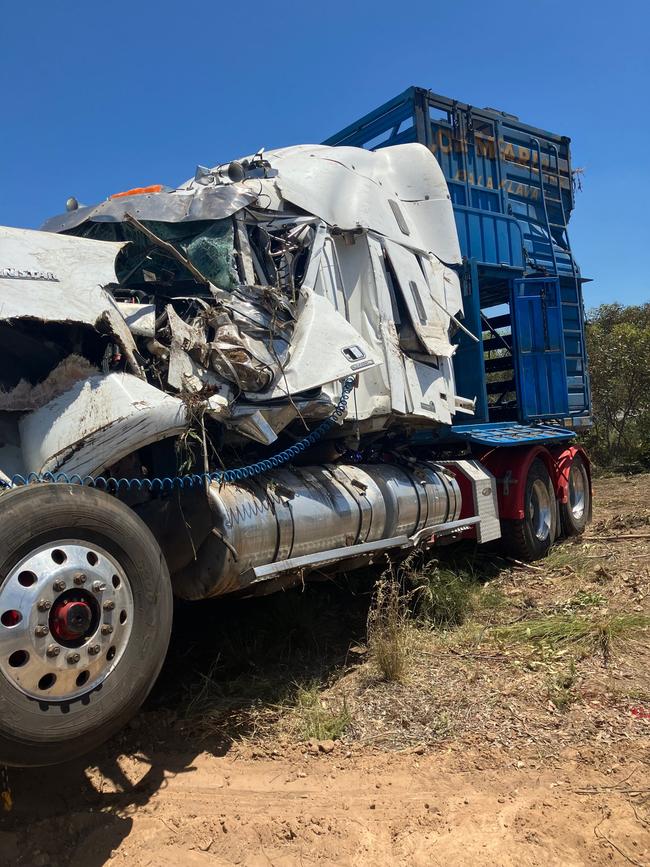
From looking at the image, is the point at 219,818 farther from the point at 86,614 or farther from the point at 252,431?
the point at 252,431

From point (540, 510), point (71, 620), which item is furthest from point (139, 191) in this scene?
point (540, 510)

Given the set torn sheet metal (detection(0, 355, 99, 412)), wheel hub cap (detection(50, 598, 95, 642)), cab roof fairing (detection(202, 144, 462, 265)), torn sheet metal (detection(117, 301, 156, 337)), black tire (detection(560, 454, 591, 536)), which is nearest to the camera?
wheel hub cap (detection(50, 598, 95, 642))

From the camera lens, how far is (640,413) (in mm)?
18438

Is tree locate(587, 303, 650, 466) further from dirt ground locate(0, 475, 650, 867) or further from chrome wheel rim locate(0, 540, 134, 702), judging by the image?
chrome wheel rim locate(0, 540, 134, 702)

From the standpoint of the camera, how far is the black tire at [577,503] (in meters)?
8.55

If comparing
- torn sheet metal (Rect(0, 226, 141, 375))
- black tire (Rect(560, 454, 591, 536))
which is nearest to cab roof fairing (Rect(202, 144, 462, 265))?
torn sheet metal (Rect(0, 226, 141, 375))

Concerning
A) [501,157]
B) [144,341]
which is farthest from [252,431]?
[501,157]

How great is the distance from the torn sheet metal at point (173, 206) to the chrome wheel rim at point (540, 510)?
4.57 meters

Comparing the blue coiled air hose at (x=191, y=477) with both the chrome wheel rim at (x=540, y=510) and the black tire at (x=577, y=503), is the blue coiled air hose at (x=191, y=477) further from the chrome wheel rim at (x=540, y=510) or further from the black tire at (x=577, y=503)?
the black tire at (x=577, y=503)

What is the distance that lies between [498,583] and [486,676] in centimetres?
249

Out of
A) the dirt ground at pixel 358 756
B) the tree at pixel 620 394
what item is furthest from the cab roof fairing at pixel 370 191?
the tree at pixel 620 394

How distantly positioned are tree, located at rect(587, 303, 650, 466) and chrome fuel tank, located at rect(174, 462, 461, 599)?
1400 cm

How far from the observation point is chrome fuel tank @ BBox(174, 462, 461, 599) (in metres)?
3.62

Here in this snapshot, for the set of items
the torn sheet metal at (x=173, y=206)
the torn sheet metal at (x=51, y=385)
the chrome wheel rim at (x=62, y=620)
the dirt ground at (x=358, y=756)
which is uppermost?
the torn sheet metal at (x=173, y=206)
